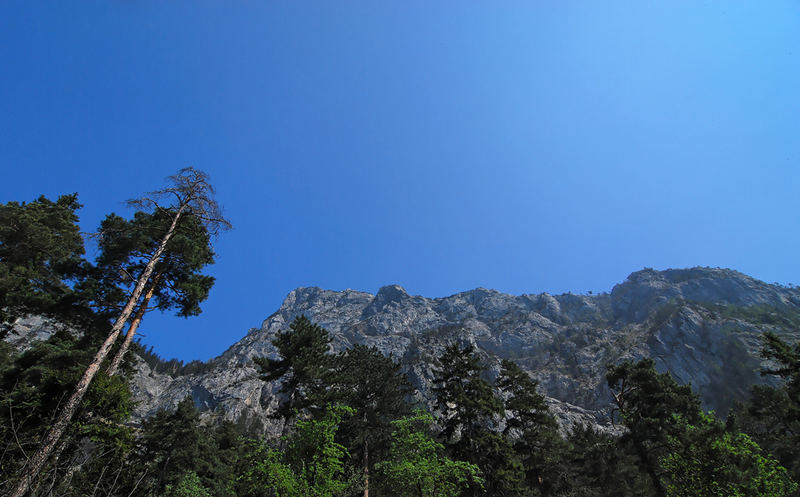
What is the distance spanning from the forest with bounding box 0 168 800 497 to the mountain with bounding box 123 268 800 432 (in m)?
36.3

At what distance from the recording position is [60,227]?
20594 millimetres

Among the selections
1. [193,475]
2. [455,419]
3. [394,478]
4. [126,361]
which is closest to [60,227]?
[126,361]

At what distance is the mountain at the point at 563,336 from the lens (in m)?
Answer: 82.4

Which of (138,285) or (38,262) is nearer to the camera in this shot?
(138,285)

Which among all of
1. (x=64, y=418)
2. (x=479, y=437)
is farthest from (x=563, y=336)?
(x=64, y=418)

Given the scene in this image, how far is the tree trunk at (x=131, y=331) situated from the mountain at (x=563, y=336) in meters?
43.6

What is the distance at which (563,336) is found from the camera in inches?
4872

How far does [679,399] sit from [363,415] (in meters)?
20.6

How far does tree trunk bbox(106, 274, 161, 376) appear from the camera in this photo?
1224 cm

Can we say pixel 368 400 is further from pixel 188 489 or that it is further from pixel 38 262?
pixel 38 262

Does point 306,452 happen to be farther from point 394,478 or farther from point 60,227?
point 60,227

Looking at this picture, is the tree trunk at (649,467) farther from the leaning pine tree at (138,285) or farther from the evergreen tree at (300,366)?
the leaning pine tree at (138,285)

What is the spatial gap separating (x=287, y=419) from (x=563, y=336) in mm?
124048

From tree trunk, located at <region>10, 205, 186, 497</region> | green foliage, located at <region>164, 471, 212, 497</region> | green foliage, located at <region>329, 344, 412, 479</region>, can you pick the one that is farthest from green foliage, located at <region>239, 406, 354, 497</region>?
green foliage, located at <region>164, 471, 212, 497</region>
